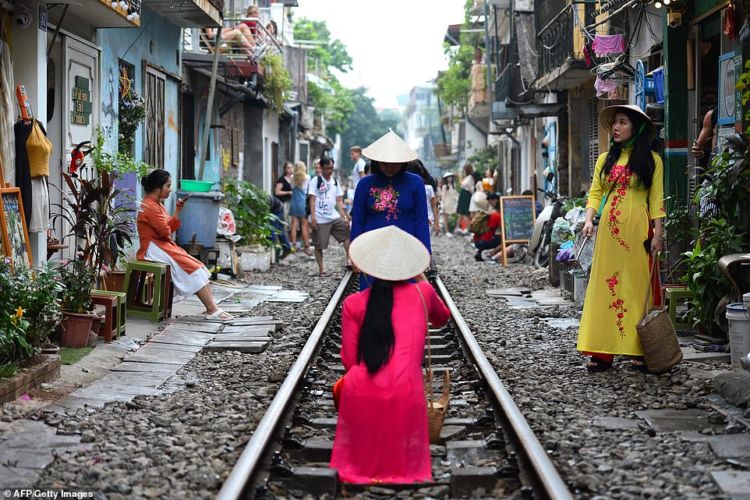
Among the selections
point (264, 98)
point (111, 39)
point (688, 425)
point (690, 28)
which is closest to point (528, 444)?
point (688, 425)

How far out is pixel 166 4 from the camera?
1555cm

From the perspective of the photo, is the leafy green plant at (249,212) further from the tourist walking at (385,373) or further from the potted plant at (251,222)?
the tourist walking at (385,373)

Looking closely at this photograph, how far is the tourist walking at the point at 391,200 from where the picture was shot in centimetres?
782

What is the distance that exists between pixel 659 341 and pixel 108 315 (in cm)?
467

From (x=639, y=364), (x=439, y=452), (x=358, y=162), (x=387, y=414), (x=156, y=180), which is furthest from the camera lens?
(x=358, y=162)

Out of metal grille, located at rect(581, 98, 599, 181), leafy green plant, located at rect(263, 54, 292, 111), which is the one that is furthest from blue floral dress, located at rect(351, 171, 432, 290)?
leafy green plant, located at rect(263, 54, 292, 111)

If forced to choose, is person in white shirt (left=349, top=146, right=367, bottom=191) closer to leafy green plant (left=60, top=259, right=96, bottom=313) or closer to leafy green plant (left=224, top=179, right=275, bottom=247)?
leafy green plant (left=224, top=179, right=275, bottom=247)

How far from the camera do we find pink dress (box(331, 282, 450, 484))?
5160mm

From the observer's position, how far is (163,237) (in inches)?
436

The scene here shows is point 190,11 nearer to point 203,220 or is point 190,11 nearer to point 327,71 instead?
point 203,220

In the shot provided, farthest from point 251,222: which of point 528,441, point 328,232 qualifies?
point 528,441

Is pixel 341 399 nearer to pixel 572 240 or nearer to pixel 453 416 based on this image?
pixel 453 416

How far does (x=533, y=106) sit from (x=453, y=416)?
18.6 metres

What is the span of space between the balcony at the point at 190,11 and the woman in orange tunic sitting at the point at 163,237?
17.3 feet
